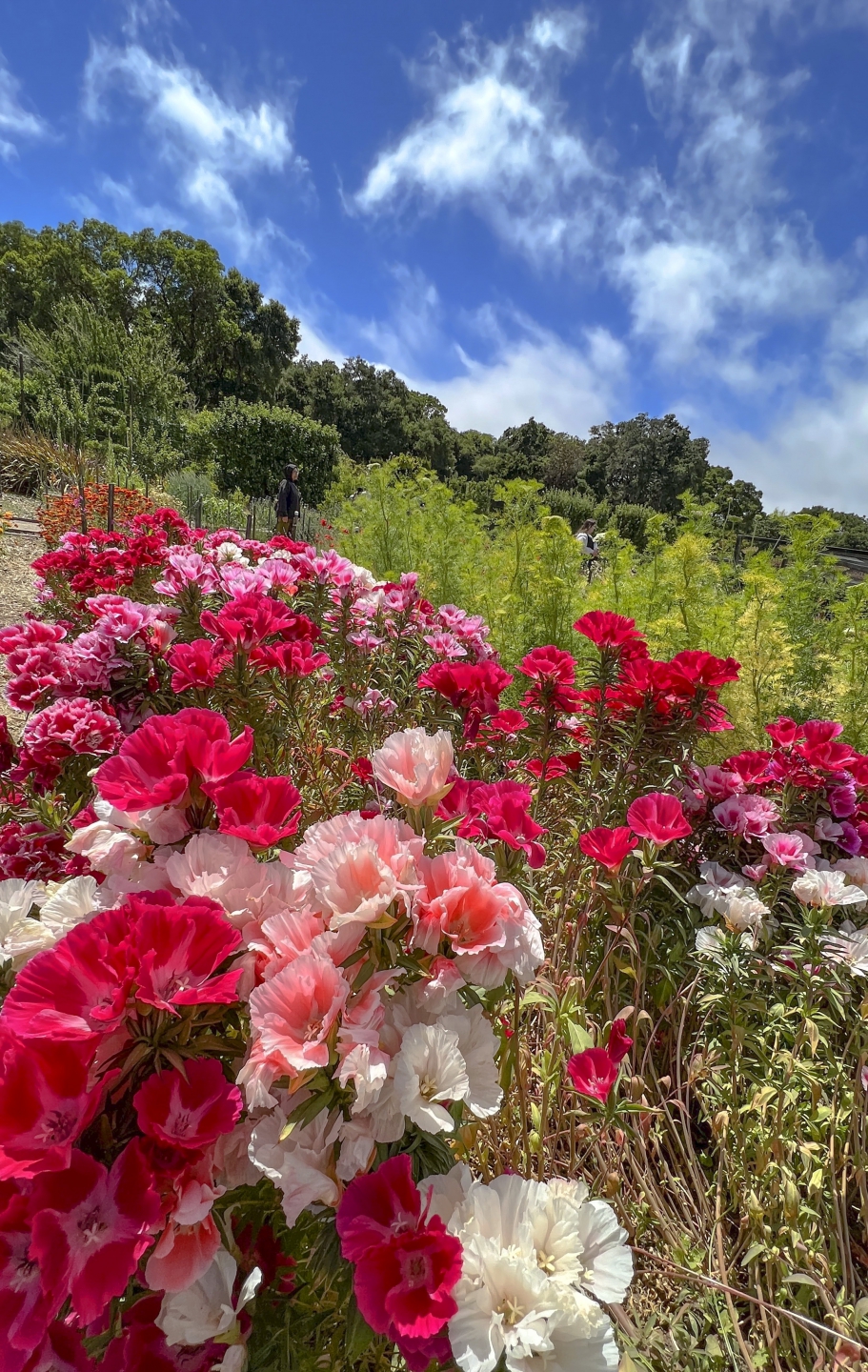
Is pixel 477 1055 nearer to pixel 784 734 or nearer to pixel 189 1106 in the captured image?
pixel 189 1106

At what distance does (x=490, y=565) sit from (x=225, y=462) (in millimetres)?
14650

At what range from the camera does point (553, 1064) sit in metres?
1.10

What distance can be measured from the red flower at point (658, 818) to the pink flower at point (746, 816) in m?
0.34

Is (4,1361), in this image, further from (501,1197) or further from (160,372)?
(160,372)

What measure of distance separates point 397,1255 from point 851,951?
1.05 meters

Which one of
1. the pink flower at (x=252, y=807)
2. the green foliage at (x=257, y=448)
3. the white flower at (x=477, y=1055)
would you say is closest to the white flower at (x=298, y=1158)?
the white flower at (x=477, y=1055)

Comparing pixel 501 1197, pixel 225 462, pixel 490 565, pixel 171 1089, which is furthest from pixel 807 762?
pixel 225 462

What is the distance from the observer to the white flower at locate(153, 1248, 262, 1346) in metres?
0.50

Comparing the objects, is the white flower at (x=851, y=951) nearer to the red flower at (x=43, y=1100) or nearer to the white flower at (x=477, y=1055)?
the white flower at (x=477, y=1055)

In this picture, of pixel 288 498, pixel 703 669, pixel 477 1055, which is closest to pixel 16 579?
pixel 288 498

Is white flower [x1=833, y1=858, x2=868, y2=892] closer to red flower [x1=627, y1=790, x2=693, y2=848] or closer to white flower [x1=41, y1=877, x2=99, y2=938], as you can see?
red flower [x1=627, y1=790, x2=693, y2=848]

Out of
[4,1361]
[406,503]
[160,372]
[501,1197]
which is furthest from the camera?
[160,372]

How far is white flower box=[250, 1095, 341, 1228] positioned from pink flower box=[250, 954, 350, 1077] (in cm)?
6

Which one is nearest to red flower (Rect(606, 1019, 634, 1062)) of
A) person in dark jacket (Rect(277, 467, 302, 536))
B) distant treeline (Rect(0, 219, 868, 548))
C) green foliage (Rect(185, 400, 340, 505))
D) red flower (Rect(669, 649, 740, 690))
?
red flower (Rect(669, 649, 740, 690))
